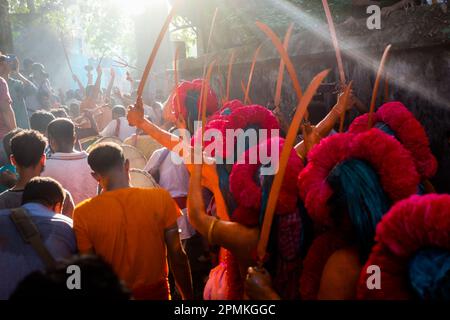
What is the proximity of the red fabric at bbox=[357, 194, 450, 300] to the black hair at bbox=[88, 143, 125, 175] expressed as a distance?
1.75 m

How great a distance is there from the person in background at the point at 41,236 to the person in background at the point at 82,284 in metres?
1.24

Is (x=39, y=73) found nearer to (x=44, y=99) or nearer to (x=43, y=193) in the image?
(x=44, y=99)

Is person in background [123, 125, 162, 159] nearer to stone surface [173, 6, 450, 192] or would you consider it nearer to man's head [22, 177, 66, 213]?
stone surface [173, 6, 450, 192]

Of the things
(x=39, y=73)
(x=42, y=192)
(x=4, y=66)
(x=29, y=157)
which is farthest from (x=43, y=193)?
(x=39, y=73)

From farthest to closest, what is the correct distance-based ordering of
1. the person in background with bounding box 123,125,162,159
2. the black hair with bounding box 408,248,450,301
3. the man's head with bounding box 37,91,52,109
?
the man's head with bounding box 37,91,52,109 < the person in background with bounding box 123,125,162,159 < the black hair with bounding box 408,248,450,301

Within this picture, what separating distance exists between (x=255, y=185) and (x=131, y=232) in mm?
919

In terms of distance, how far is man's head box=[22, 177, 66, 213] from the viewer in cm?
278

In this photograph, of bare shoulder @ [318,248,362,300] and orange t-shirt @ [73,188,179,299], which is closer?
bare shoulder @ [318,248,362,300]

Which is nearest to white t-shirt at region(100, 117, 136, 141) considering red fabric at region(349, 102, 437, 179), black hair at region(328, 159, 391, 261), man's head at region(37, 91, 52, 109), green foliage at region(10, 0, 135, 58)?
man's head at region(37, 91, 52, 109)

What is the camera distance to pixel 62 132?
413 centimetres

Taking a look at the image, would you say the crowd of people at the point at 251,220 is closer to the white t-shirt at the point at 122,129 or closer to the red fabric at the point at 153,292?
the red fabric at the point at 153,292

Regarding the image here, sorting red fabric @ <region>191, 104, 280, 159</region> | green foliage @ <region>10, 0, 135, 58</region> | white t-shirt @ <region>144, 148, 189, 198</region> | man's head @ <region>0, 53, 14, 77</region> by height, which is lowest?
white t-shirt @ <region>144, 148, 189, 198</region>

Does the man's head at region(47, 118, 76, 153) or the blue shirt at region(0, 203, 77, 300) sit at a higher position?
the man's head at region(47, 118, 76, 153)
